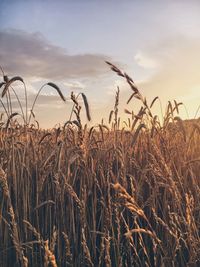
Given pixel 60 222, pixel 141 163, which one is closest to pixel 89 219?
pixel 60 222

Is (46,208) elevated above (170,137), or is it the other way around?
(170,137)

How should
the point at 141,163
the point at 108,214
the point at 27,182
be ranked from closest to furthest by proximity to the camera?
the point at 108,214, the point at 27,182, the point at 141,163

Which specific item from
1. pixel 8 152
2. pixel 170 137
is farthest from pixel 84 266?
pixel 170 137

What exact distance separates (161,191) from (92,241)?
26.3 inches

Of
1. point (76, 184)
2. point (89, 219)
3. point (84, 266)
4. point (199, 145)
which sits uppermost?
point (199, 145)

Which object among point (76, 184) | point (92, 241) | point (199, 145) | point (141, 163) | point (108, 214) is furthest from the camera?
Result: point (199, 145)

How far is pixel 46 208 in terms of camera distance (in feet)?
8.46

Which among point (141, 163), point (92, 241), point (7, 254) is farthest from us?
point (141, 163)

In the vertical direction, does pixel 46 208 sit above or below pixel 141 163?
below

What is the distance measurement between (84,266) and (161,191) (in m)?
0.74

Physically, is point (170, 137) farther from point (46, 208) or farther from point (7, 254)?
point (7, 254)

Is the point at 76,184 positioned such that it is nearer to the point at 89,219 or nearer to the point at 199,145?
the point at 89,219

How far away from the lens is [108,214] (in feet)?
6.81

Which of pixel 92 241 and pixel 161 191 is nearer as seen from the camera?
pixel 92 241
